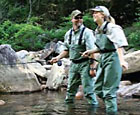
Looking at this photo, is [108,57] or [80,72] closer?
[108,57]

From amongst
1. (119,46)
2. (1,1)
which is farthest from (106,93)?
(1,1)

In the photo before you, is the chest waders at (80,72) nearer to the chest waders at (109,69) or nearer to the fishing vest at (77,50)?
the fishing vest at (77,50)

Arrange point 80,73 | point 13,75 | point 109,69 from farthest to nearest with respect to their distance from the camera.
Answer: point 13,75, point 80,73, point 109,69

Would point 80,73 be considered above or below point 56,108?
above

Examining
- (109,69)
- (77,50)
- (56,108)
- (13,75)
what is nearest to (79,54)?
(77,50)

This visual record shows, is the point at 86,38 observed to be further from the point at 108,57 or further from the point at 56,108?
the point at 56,108

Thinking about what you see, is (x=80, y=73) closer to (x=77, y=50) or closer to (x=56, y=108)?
(x=77, y=50)

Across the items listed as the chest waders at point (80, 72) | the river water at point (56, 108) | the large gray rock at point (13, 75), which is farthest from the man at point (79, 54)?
the large gray rock at point (13, 75)

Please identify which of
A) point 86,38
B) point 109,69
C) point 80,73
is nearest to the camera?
point 109,69

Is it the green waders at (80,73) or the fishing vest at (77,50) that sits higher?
the fishing vest at (77,50)

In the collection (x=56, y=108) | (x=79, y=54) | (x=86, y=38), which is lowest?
(x=56, y=108)

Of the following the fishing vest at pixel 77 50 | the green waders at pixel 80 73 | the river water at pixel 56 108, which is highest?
the fishing vest at pixel 77 50

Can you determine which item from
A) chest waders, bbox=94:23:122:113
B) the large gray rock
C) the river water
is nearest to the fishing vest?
the river water

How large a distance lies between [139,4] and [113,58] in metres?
13.8
